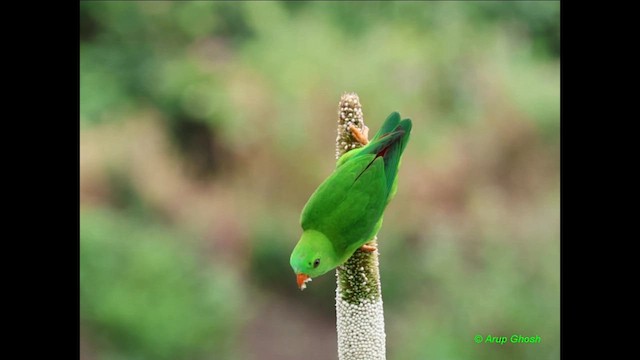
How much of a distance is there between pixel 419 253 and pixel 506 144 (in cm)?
39

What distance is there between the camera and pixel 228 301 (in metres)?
1.68

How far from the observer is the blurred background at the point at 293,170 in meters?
1.68

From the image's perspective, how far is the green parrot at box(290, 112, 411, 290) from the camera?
122 centimetres

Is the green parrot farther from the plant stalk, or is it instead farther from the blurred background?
the blurred background

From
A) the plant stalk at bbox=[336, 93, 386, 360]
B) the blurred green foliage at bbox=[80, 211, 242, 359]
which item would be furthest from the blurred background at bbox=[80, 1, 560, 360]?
the plant stalk at bbox=[336, 93, 386, 360]

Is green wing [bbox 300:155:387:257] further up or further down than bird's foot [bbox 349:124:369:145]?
further down

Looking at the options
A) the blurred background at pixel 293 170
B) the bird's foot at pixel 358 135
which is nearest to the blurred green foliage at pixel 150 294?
the blurred background at pixel 293 170

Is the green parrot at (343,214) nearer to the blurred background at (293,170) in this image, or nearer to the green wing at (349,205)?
the green wing at (349,205)

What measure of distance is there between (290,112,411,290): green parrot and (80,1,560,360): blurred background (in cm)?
43

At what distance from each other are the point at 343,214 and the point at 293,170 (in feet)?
1.67

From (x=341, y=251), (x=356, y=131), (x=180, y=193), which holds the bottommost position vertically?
(x=341, y=251)

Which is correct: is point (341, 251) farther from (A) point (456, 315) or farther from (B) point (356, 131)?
(A) point (456, 315)

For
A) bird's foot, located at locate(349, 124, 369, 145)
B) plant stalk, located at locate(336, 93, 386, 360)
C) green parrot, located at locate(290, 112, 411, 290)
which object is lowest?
plant stalk, located at locate(336, 93, 386, 360)

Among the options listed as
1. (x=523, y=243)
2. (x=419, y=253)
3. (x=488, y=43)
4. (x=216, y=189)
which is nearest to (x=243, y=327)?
(x=216, y=189)
